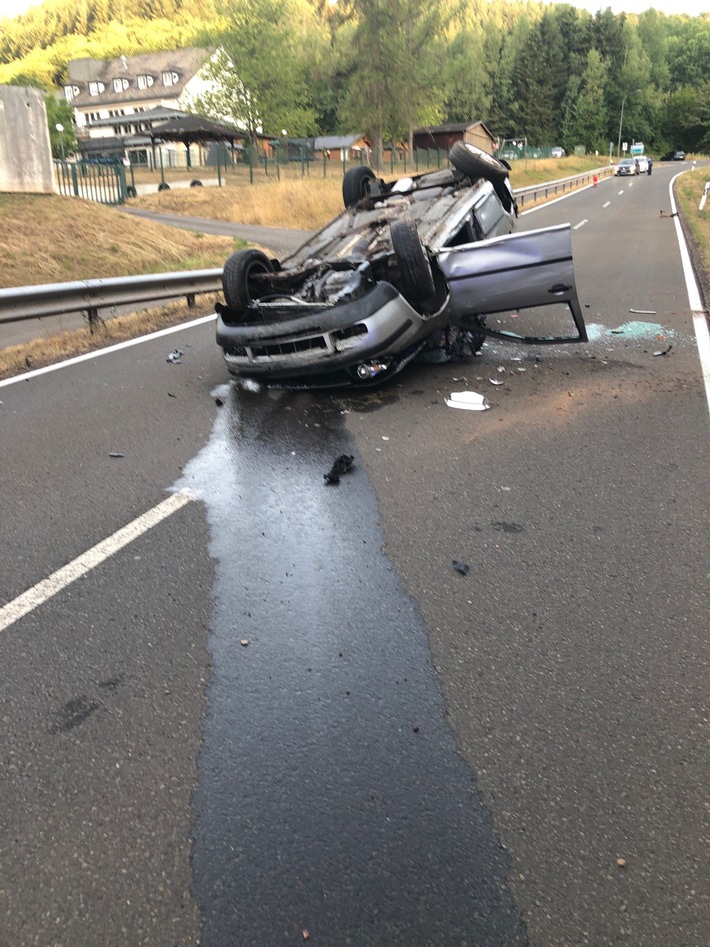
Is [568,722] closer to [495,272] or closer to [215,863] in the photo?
[215,863]

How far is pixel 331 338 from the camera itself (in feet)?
21.4

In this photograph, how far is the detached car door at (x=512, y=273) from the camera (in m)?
7.17

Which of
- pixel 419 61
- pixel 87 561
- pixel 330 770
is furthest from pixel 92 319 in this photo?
pixel 419 61

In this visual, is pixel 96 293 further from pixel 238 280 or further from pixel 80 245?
pixel 80 245

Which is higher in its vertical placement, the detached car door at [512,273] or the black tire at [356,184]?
the black tire at [356,184]

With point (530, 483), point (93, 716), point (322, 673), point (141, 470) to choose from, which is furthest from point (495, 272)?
point (93, 716)

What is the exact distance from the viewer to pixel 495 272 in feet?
23.8

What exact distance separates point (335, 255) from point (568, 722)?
6.27 metres

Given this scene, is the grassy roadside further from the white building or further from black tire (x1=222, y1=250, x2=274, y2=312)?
the white building

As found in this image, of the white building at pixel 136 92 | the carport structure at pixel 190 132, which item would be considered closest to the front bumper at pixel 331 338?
the carport structure at pixel 190 132

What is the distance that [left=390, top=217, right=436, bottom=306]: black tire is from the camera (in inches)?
262

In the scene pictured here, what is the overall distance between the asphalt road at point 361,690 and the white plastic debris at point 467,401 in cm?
67

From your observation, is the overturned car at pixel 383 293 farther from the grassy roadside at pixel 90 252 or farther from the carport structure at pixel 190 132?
the carport structure at pixel 190 132

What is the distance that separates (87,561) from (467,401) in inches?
153
